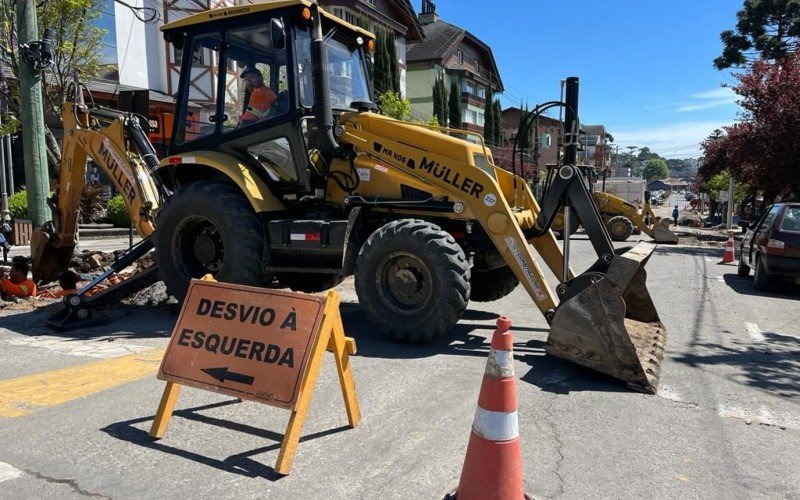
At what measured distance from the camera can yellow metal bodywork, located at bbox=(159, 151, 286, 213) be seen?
6.18 metres

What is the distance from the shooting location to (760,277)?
10.5 metres

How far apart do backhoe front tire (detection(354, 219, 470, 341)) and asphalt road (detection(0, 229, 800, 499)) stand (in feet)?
1.05

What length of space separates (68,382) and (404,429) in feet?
9.26

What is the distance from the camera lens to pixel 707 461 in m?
3.48

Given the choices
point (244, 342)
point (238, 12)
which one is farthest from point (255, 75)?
point (244, 342)

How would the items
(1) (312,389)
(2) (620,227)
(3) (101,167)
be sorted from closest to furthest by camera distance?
(1) (312,389)
(3) (101,167)
(2) (620,227)

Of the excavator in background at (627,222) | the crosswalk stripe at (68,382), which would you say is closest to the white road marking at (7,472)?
the crosswalk stripe at (68,382)

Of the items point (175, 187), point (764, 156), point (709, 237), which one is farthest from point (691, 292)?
point (709, 237)

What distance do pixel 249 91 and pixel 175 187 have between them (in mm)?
1678

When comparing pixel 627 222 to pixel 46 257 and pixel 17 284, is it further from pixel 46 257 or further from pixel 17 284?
pixel 17 284

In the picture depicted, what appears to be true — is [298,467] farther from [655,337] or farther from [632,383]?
[655,337]

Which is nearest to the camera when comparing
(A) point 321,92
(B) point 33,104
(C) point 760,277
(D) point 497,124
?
(A) point 321,92

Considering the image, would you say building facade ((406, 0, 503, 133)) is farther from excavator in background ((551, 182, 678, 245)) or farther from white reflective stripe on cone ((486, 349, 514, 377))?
white reflective stripe on cone ((486, 349, 514, 377))

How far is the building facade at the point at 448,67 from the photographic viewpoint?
43.8m
